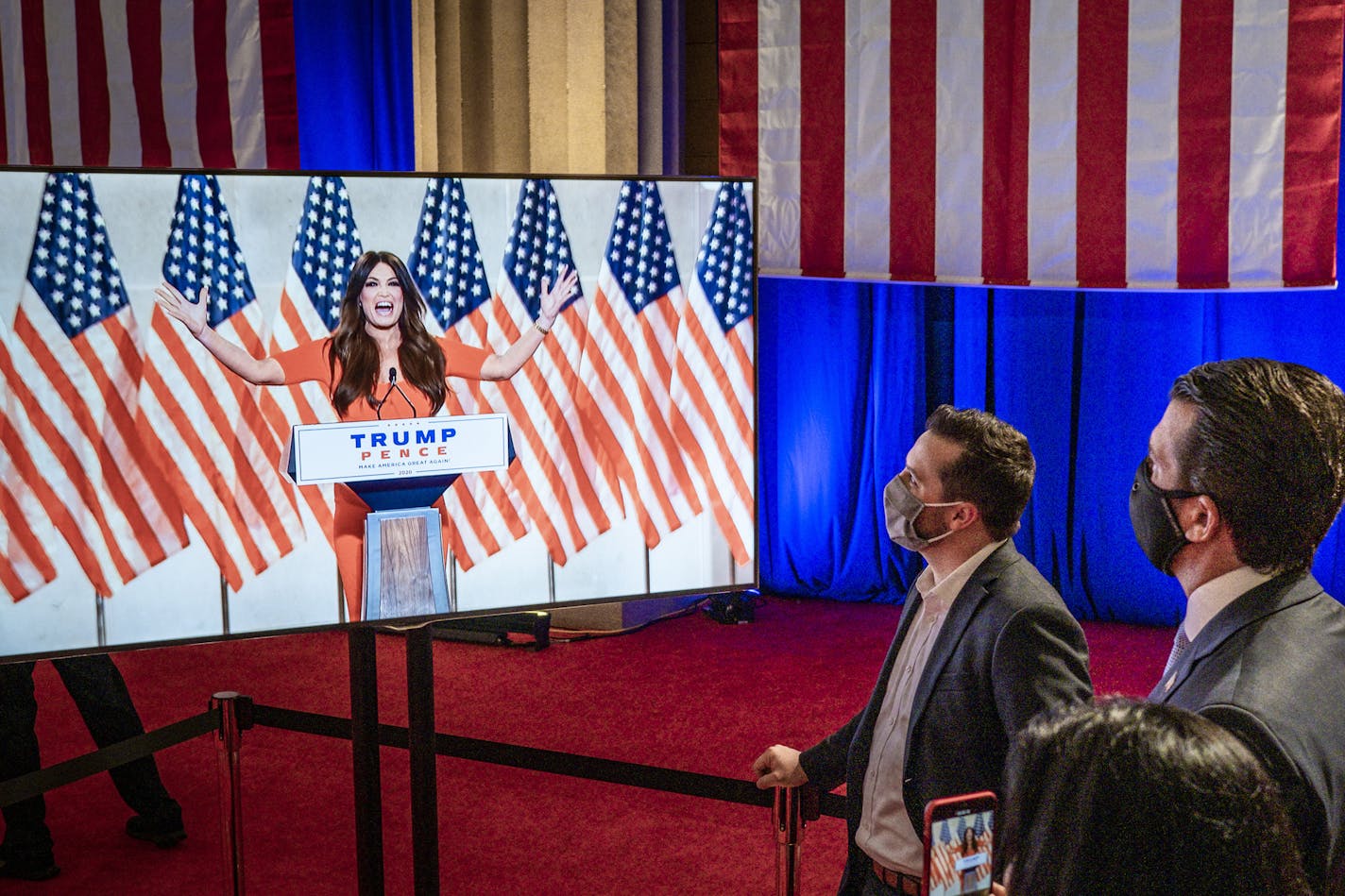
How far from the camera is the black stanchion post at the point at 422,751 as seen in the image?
2803 millimetres

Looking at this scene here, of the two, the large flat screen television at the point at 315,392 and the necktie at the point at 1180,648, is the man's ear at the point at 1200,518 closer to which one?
the necktie at the point at 1180,648

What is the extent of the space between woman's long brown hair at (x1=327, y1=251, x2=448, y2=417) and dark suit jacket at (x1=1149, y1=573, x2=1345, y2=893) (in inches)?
61.8

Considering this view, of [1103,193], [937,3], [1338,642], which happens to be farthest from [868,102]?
[1338,642]

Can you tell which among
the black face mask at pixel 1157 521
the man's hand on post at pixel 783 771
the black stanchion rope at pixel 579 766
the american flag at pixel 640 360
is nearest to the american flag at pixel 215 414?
the black stanchion rope at pixel 579 766

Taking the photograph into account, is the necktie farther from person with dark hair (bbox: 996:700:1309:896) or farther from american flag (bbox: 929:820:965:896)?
person with dark hair (bbox: 996:700:1309:896)

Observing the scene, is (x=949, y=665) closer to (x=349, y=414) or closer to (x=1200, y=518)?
(x=1200, y=518)

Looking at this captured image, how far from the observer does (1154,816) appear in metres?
0.97

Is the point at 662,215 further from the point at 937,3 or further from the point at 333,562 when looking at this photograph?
the point at 937,3

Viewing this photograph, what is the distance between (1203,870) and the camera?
0.97m

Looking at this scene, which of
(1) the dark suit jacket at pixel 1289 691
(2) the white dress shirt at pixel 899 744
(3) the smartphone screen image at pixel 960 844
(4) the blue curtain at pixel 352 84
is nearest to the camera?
(3) the smartphone screen image at pixel 960 844

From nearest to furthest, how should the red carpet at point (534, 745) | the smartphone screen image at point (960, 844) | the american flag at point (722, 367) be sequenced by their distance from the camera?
the smartphone screen image at point (960, 844) → the american flag at point (722, 367) → the red carpet at point (534, 745)

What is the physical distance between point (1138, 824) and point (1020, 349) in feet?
19.3

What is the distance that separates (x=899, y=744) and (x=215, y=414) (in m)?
1.45

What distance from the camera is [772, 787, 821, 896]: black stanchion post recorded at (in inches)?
97.1
